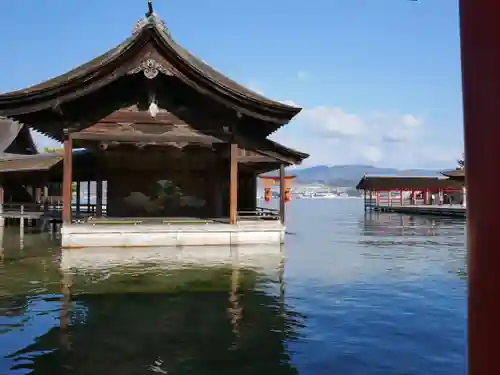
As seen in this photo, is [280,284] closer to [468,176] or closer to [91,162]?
[468,176]

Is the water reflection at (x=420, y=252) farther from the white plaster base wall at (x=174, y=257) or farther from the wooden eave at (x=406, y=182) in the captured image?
the wooden eave at (x=406, y=182)

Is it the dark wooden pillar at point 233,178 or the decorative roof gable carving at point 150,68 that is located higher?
the decorative roof gable carving at point 150,68

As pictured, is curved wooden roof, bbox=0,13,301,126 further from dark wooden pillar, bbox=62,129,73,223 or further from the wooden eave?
the wooden eave

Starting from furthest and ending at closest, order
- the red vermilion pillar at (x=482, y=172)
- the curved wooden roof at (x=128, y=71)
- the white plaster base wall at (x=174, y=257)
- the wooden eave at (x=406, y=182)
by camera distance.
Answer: the wooden eave at (x=406, y=182), the curved wooden roof at (x=128, y=71), the white plaster base wall at (x=174, y=257), the red vermilion pillar at (x=482, y=172)

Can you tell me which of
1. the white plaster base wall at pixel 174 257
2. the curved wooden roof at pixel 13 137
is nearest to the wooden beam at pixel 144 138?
the white plaster base wall at pixel 174 257

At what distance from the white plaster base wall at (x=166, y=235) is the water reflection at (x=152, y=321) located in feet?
12.2

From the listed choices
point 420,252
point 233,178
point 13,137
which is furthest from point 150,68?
point 13,137

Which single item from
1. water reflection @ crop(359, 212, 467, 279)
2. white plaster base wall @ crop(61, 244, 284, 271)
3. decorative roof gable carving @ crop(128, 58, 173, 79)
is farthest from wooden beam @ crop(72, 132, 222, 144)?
water reflection @ crop(359, 212, 467, 279)

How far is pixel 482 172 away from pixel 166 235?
17297 mm

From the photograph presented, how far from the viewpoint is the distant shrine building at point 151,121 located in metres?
17.4

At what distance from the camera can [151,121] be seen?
62.2 feet

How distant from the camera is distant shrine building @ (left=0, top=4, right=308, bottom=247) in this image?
57.0 feet

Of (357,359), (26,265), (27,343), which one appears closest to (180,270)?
(26,265)

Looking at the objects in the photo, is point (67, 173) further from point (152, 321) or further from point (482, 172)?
point (482, 172)
